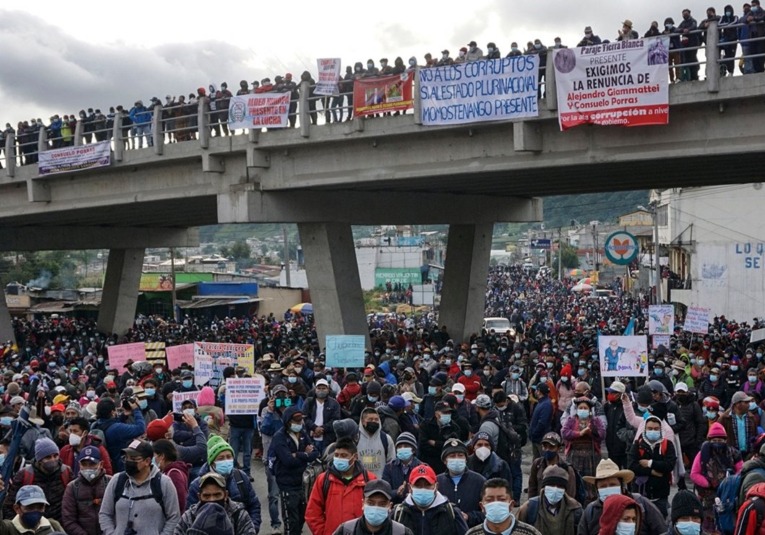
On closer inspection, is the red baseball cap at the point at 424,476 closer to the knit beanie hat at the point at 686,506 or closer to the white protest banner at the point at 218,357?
the knit beanie hat at the point at 686,506

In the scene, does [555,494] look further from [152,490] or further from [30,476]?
[30,476]

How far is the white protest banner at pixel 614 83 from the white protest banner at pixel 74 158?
13482 millimetres

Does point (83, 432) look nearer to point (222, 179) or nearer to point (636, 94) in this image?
point (636, 94)

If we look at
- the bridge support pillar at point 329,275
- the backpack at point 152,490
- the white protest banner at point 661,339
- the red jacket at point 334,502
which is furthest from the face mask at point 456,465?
the bridge support pillar at point 329,275

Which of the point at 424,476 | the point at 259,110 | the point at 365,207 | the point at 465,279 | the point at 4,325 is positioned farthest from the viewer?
the point at 4,325

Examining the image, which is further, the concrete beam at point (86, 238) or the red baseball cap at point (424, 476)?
the concrete beam at point (86, 238)

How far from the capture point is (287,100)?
23.7m

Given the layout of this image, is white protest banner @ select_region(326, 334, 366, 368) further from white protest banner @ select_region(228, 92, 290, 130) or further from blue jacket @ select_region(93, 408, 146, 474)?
blue jacket @ select_region(93, 408, 146, 474)

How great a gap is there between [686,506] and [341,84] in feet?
57.7

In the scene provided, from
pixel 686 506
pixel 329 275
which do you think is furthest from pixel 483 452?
pixel 329 275

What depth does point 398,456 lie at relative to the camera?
8656 millimetres

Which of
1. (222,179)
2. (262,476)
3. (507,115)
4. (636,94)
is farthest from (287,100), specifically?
(262,476)

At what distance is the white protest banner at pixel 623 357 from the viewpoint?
54.1 ft

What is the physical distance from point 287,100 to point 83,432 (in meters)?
14.8
